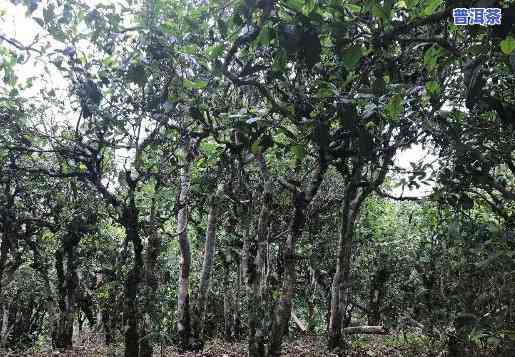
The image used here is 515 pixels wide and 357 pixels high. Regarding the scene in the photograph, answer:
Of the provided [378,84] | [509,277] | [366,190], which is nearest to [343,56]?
[378,84]

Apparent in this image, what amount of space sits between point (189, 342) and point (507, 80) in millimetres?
8702

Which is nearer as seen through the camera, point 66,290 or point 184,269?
point 184,269

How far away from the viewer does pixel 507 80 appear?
5.70 metres

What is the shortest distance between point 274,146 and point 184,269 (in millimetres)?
4529

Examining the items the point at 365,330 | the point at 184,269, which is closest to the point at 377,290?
the point at 365,330

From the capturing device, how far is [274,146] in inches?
293

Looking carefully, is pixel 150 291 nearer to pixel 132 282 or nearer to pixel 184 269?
pixel 132 282

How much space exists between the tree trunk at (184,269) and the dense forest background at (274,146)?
47 millimetres

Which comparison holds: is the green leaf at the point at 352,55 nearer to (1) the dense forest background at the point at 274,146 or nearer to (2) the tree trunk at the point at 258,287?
(1) the dense forest background at the point at 274,146

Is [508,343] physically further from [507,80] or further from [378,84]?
[378,84]

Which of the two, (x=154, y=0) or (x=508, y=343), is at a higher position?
(x=154, y=0)

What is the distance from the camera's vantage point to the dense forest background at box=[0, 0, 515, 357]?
3.40 meters

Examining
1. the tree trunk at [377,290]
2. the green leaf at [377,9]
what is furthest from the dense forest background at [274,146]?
the tree trunk at [377,290]

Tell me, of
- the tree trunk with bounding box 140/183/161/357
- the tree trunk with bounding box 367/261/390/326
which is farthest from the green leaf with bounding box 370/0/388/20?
the tree trunk with bounding box 367/261/390/326
